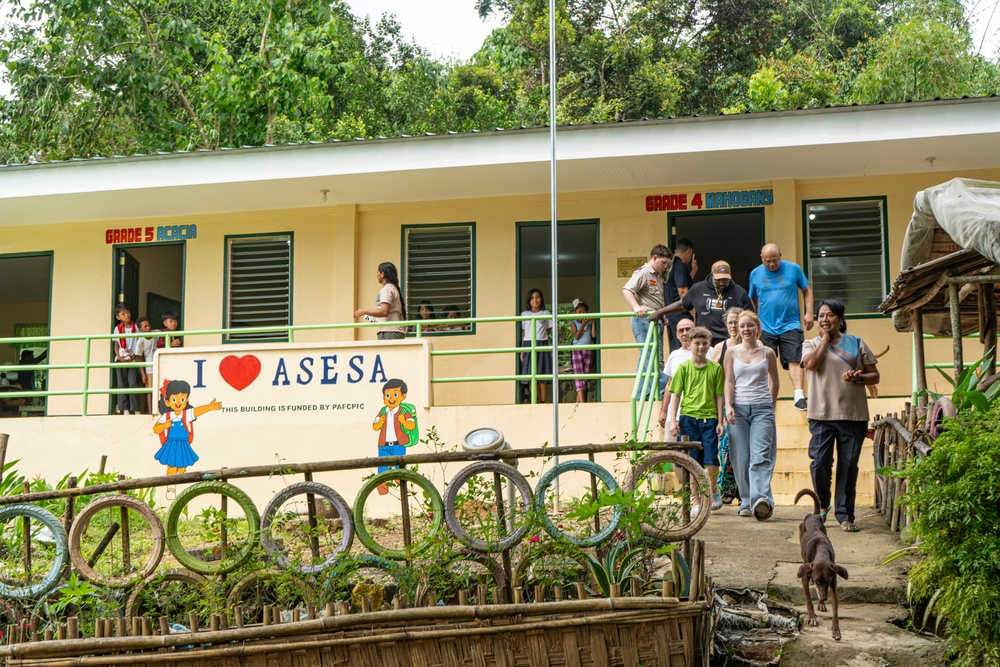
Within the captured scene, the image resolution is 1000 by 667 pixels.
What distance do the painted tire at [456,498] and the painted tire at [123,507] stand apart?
1640 millimetres

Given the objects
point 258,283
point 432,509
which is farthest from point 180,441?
point 432,509

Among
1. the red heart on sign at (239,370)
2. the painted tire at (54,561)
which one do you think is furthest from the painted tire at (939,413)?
the red heart on sign at (239,370)

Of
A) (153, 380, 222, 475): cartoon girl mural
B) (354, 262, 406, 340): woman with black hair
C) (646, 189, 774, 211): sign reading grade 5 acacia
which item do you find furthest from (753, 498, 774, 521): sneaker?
(153, 380, 222, 475): cartoon girl mural

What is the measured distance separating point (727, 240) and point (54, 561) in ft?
41.6

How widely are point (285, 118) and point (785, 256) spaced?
11772 millimetres

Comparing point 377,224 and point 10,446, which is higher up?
point 377,224

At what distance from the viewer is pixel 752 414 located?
842 centimetres

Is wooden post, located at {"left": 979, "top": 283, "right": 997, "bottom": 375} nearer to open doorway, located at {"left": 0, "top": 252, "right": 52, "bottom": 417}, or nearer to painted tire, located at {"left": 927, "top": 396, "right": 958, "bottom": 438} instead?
painted tire, located at {"left": 927, "top": 396, "right": 958, "bottom": 438}

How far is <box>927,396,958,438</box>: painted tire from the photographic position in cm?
646

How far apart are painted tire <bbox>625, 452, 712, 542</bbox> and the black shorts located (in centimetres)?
437

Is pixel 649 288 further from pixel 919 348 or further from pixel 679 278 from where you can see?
pixel 919 348

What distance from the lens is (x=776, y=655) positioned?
5.80 m

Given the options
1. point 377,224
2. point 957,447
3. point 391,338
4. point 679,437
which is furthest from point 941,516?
point 377,224

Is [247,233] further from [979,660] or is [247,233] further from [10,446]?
[979,660]
